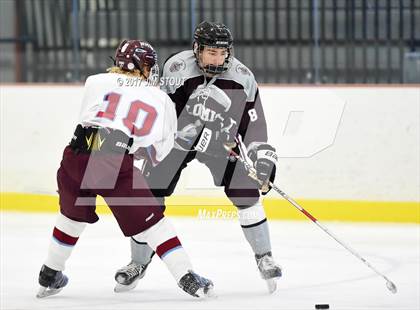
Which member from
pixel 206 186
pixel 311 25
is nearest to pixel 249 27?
pixel 311 25

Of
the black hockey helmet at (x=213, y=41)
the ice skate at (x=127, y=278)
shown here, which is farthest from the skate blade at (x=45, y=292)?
the black hockey helmet at (x=213, y=41)

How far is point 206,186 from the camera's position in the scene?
243 inches

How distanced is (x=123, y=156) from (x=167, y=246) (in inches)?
13.5

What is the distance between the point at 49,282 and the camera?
3869 mm

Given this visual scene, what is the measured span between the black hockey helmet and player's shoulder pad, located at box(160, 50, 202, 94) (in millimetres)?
44

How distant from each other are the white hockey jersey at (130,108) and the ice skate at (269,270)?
0.61 meters

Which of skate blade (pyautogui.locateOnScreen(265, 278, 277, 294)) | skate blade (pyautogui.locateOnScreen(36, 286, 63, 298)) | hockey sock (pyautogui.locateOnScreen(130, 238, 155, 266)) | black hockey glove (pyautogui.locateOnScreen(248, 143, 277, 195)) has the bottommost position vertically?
skate blade (pyautogui.locateOnScreen(265, 278, 277, 294))

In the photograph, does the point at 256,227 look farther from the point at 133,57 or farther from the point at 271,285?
the point at 133,57

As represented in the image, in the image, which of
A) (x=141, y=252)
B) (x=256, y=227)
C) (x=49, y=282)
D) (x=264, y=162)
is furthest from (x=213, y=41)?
(x=49, y=282)

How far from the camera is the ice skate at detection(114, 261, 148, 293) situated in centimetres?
407

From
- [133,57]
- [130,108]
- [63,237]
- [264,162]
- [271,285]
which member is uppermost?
[133,57]

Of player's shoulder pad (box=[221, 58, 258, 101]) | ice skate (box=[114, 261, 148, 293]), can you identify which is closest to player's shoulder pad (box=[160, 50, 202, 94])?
player's shoulder pad (box=[221, 58, 258, 101])

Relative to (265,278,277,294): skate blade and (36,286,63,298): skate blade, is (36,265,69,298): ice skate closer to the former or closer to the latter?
(36,286,63,298): skate blade

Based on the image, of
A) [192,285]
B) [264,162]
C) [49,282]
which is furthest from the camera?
[264,162]
